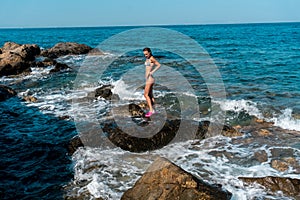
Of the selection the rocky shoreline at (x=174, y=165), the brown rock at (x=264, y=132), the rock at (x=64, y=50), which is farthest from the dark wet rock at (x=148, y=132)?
the rock at (x=64, y=50)

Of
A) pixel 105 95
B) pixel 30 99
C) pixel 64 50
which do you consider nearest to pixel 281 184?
pixel 105 95

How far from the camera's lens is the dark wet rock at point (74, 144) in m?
8.63

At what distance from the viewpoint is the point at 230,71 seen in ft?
71.7

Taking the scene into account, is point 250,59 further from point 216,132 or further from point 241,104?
point 216,132

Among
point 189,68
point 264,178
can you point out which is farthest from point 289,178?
point 189,68

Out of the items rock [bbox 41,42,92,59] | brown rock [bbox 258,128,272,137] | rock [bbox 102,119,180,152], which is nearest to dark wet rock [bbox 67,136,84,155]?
rock [bbox 102,119,180,152]

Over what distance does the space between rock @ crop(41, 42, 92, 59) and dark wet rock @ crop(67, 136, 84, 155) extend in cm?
2724

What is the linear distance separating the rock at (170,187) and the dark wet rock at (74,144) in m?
3.32

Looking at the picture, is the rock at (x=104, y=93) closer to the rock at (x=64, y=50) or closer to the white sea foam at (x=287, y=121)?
the white sea foam at (x=287, y=121)

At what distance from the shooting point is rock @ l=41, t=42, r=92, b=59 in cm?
3489

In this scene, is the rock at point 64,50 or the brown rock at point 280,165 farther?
the rock at point 64,50

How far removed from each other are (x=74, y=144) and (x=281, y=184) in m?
5.79

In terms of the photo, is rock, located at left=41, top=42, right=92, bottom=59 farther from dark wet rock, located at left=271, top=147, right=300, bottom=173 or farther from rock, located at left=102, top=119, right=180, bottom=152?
dark wet rock, located at left=271, top=147, right=300, bottom=173

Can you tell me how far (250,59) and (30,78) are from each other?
19.5 meters
